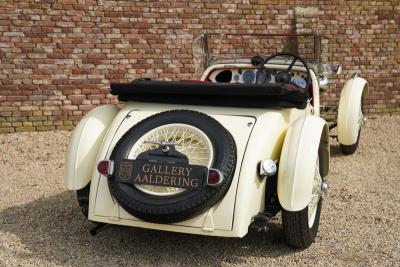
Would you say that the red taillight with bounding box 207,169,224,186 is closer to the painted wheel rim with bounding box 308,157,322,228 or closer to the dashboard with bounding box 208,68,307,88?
the painted wheel rim with bounding box 308,157,322,228

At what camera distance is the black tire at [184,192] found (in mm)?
3305

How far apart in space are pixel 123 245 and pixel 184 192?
→ 2.68ft

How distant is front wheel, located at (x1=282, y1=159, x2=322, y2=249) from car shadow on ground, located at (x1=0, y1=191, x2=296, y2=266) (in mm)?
122

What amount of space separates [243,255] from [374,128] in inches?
197

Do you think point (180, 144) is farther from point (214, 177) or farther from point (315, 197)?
point (315, 197)

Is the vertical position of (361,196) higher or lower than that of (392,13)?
lower

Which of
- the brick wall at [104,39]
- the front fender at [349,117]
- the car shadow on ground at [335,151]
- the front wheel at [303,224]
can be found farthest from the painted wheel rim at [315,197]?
the brick wall at [104,39]

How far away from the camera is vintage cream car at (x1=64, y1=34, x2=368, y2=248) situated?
3.36m

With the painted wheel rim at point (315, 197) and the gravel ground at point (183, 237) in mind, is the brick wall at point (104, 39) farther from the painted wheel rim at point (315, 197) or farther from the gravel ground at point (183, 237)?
the painted wheel rim at point (315, 197)

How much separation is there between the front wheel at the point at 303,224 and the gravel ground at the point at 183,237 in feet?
0.29

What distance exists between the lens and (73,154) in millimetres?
3930

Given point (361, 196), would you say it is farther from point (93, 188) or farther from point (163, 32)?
point (163, 32)

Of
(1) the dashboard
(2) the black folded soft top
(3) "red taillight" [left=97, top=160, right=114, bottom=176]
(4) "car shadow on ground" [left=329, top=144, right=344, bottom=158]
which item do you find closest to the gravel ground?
(3) "red taillight" [left=97, top=160, right=114, bottom=176]

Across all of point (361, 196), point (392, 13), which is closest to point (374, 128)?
point (392, 13)
